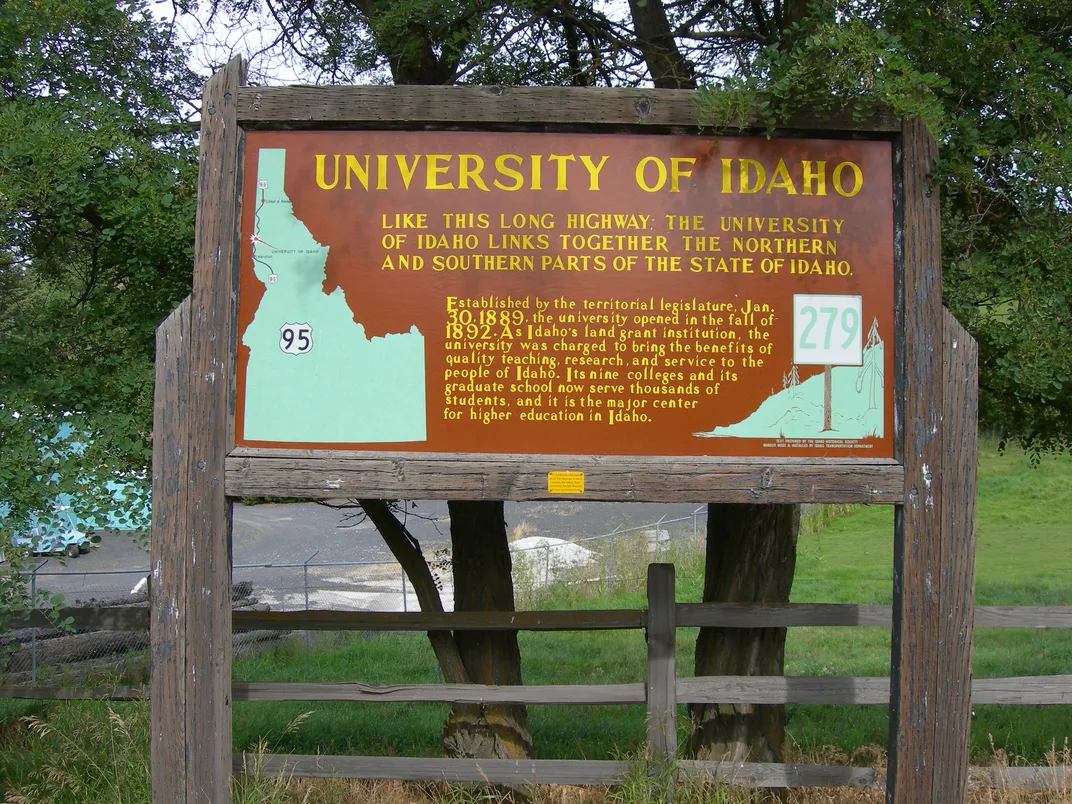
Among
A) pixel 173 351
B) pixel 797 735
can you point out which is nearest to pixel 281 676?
pixel 797 735

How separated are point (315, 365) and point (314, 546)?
68.9 feet

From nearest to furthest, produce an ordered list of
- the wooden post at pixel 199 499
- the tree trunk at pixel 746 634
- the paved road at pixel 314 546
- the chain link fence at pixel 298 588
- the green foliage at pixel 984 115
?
the green foliage at pixel 984 115, the wooden post at pixel 199 499, the tree trunk at pixel 746 634, the chain link fence at pixel 298 588, the paved road at pixel 314 546

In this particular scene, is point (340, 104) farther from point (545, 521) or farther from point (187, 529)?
point (545, 521)

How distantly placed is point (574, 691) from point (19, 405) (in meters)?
3.27

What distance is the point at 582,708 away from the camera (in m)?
9.29

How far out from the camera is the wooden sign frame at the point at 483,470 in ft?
12.1

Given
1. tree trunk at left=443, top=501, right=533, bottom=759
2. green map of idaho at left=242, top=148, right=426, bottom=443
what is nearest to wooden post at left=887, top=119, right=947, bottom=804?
green map of idaho at left=242, top=148, right=426, bottom=443

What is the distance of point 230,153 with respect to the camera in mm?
3797

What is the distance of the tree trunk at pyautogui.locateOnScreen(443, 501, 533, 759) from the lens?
6008 millimetres

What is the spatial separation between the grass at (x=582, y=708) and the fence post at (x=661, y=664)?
280mm

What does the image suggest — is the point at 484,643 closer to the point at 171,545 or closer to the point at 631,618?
the point at 631,618

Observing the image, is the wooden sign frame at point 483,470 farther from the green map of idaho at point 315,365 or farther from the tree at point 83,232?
the tree at point 83,232

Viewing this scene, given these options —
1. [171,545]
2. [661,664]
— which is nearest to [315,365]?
[171,545]

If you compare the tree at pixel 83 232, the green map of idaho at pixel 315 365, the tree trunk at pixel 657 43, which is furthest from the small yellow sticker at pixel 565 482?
the tree trunk at pixel 657 43
